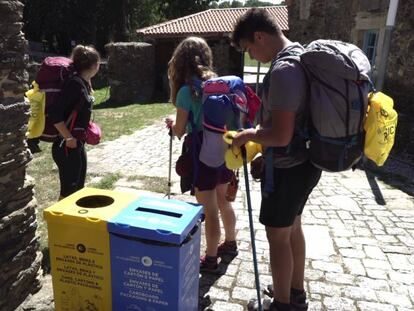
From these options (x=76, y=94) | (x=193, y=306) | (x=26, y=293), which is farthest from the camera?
(x=76, y=94)

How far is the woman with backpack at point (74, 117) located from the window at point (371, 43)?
8.65 metres

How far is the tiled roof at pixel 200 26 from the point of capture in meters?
18.7

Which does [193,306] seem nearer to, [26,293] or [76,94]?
[26,293]

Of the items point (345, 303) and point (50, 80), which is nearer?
point (345, 303)

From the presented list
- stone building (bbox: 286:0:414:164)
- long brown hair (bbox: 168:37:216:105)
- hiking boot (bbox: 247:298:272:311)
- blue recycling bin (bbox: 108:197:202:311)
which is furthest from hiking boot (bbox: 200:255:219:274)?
stone building (bbox: 286:0:414:164)

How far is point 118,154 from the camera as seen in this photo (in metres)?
7.94

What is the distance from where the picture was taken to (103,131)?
1008cm

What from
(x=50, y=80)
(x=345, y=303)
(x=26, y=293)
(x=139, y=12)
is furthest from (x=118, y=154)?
(x=139, y=12)

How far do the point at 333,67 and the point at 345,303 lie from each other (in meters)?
1.99

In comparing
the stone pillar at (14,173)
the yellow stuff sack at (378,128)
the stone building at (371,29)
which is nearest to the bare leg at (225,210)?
the yellow stuff sack at (378,128)

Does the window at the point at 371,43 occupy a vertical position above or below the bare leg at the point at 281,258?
above

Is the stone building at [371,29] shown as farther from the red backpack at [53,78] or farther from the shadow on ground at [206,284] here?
the red backpack at [53,78]

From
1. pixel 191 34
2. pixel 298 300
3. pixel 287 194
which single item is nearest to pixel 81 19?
pixel 191 34

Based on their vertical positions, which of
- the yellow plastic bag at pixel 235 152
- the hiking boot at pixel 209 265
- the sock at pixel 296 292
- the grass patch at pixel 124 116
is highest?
the yellow plastic bag at pixel 235 152
